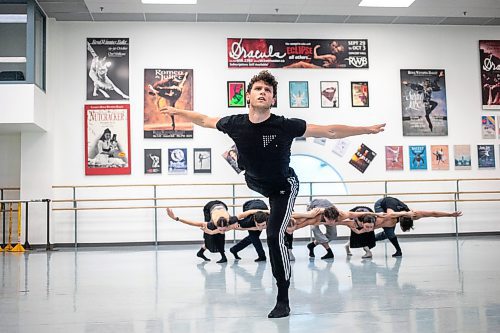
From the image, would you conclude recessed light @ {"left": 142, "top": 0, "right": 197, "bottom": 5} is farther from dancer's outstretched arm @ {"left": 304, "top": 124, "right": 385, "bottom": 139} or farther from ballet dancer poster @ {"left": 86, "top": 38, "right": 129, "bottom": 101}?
dancer's outstretched arm @ {"left": 304, "top": 124, "right": 385, "bottom": 139}

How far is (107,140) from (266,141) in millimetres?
6651

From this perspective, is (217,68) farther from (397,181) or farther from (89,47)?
(397,181)

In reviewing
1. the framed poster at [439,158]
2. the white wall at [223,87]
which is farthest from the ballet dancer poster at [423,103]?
the framed poster at [439,158]

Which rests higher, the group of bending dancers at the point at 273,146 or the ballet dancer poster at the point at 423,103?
the ballet dancer poster at the point at 423,103

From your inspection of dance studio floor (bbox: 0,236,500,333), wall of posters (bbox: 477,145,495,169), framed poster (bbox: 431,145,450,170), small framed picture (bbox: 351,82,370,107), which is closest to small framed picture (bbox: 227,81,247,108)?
small framed picture (bbox: 351,82,370,107)

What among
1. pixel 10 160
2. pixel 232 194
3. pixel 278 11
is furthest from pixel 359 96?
pixel 10 160

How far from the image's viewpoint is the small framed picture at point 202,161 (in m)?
9.26

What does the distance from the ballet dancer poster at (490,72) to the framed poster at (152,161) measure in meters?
6.20

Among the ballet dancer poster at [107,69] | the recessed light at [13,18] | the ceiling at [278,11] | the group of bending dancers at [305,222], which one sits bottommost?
the group of bending dancers at [305,222]

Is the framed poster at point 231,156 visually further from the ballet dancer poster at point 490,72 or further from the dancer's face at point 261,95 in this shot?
the dancer's face at point 261,95

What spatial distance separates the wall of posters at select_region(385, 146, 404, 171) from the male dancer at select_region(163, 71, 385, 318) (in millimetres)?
6579

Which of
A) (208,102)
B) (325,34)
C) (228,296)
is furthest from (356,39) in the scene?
(228,296)

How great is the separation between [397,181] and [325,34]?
3.03 m

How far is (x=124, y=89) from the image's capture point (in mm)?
9289
